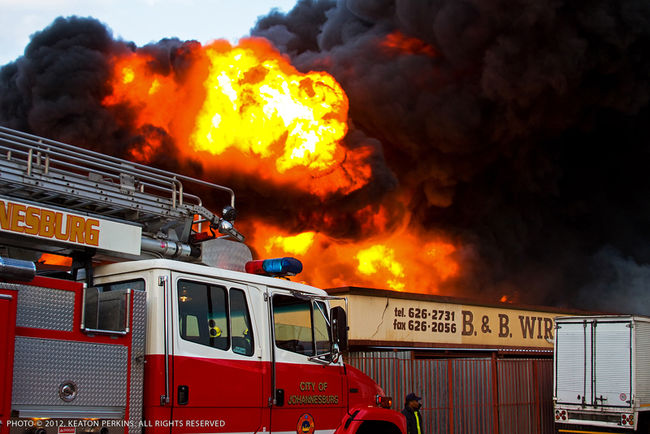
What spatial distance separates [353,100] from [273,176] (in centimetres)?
725

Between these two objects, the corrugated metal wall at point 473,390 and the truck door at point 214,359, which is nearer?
the truck door at point 214,359

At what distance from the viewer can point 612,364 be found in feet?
46.5

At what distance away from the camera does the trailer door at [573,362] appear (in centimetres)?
1441

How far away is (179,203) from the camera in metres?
8.80

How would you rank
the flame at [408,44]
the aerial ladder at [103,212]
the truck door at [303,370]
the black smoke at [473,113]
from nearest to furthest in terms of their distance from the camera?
the aerial ladder at [103,212] → the truck door at [303,370] → the black smoke at [473,113] → the flame at [408,44]

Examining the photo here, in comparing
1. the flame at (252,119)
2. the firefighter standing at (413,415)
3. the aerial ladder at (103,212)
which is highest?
the flame at (252,119)

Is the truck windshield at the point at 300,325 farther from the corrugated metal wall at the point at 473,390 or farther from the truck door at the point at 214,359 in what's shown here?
the corrugated metal wall at the point at 473,390

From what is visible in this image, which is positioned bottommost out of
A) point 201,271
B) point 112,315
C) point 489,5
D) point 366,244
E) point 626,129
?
point 112,315

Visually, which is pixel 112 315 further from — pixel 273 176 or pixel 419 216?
pixel 419 216

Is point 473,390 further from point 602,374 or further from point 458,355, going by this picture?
point 458,355

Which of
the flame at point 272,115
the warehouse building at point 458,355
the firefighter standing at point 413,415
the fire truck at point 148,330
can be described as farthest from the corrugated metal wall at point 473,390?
the flame at point 272,115

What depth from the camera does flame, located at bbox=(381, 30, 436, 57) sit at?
2948cm

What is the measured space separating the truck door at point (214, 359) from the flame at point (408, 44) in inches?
940

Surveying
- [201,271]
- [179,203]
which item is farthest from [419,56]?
[201,271]
